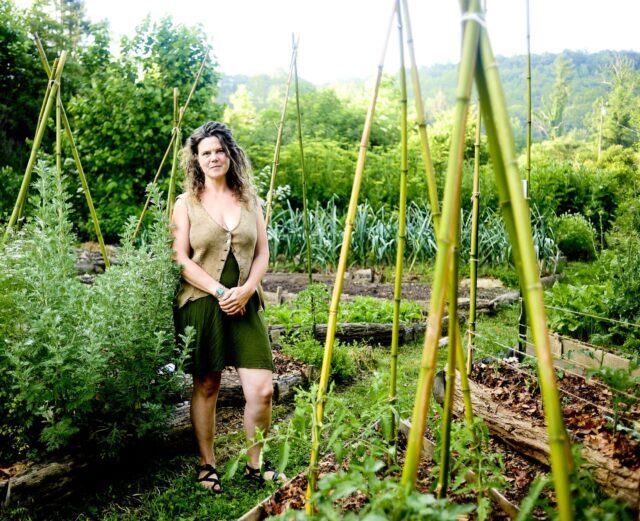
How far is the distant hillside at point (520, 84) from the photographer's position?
1160 inches

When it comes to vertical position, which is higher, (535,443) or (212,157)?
(212,157)

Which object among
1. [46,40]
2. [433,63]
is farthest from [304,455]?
[433,63]

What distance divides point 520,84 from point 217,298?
33.6 meters

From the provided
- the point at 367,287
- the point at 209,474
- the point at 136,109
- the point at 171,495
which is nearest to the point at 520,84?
the point at 136,109

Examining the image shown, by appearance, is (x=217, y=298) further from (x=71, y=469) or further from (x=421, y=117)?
(x=421, y=117)

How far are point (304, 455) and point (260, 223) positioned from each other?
4.33 ft

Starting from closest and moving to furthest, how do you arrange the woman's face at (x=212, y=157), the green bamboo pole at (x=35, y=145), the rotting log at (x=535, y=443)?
the rotting log at (x=535, y=443), the woman's face at (x=212, y=157), the green bamboo pole at (x=35, y=145)

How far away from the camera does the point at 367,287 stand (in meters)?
7.26

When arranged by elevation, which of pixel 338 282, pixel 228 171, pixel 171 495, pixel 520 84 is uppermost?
pixel 520 84

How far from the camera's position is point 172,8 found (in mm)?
8484

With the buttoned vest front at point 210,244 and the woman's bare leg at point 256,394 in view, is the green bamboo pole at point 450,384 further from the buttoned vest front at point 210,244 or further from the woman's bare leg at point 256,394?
→ the buttoned vest front at point 210,244

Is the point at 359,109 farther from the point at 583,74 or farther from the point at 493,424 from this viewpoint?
the point at 583,74

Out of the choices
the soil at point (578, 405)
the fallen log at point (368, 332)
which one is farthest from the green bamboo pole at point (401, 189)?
the fallen log at point (368, 332)

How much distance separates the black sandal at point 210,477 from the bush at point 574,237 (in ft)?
26.8
